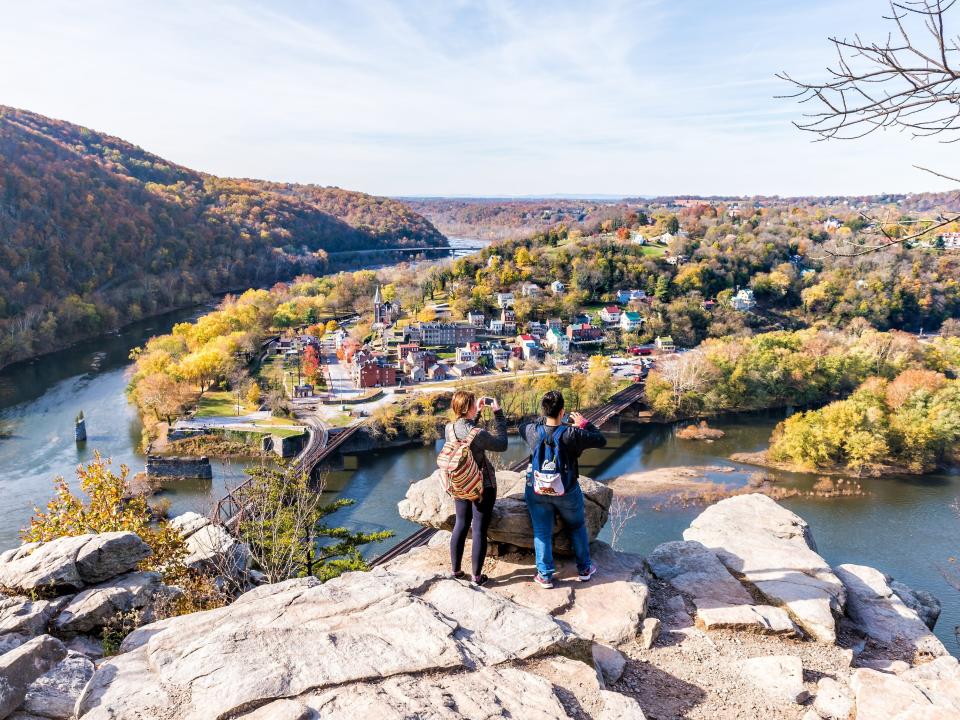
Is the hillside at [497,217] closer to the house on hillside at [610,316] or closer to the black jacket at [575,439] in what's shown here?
the house on hillside at [610,316]

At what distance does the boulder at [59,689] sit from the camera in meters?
2.85

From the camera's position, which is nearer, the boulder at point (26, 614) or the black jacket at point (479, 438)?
the black jacket at point (479, 438)

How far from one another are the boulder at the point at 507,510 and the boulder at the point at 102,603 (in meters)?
2.25

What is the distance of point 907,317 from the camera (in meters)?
40.7

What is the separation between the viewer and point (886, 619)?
4.52m

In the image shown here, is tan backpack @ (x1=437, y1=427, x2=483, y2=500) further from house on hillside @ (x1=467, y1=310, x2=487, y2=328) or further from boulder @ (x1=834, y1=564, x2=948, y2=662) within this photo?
house on hillside @ (x1=467, y1=310, x2=487, y2=328)

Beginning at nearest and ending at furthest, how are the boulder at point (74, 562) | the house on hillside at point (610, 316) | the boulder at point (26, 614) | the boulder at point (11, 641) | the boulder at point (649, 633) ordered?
the boulder at point (649, 633) → the boulder at point (11, 641) → the boulder at point (26, 614) → the boulder at point (74, 562) → the house on hillside at point (610, 316)

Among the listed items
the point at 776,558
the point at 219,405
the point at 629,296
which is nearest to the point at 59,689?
the point at 776,558

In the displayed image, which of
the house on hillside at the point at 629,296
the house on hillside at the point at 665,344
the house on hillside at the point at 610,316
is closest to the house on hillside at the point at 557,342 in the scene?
the house on hillside at the point at 610,316

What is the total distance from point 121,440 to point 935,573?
22844 mm

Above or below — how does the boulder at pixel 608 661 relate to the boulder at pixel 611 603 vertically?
above

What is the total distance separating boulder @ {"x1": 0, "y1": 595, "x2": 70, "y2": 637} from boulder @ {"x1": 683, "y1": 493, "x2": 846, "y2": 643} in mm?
4721

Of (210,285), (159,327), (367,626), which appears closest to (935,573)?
(367,626)

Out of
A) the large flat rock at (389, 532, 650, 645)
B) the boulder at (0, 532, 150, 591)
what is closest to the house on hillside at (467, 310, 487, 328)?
the boulder at (0, 532, 150, 591)
